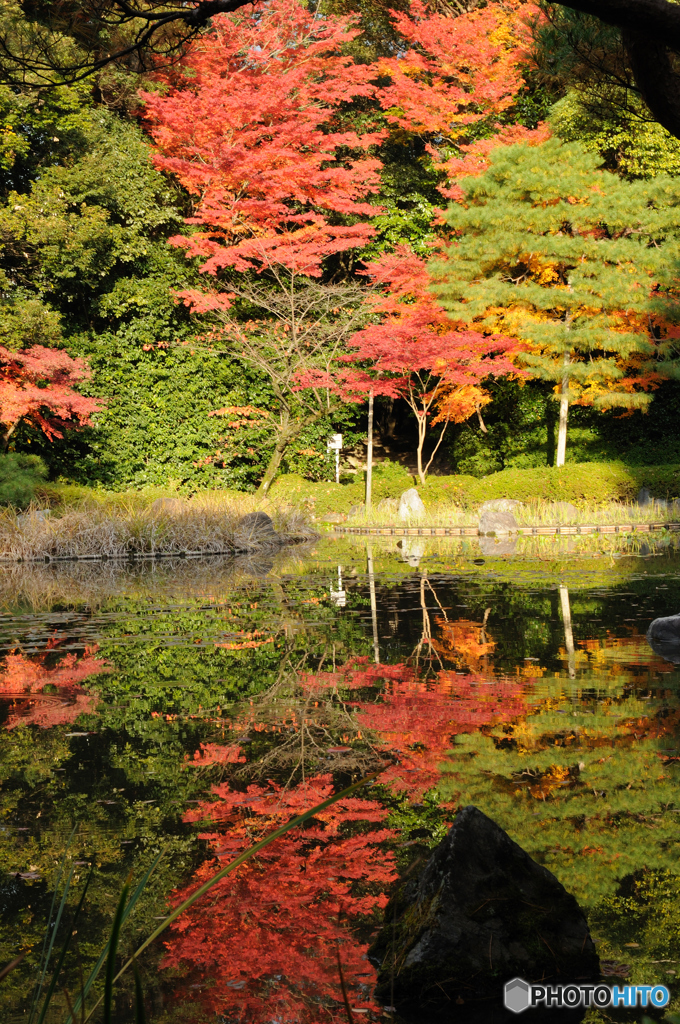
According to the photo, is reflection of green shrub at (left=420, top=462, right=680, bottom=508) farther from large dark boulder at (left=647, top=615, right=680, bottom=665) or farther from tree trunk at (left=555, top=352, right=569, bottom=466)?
large dark boulder at (left=647, top=615, right=680, bottom=665)

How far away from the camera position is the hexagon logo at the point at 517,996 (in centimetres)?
213

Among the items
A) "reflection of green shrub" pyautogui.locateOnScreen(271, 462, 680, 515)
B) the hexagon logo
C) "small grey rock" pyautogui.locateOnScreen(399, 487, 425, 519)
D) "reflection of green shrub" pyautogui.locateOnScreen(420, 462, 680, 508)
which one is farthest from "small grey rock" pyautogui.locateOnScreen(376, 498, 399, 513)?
the hexagon logo

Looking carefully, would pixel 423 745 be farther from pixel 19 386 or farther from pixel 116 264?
pixel 116 264

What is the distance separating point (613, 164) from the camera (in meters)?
21.3

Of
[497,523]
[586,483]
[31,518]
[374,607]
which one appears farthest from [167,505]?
[374,607]

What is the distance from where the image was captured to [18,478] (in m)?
15.5

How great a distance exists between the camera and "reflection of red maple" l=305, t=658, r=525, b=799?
3688mm

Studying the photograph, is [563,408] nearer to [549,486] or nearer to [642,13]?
[549,486]

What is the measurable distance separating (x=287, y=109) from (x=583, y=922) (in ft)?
64.1

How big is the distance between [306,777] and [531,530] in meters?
12.8

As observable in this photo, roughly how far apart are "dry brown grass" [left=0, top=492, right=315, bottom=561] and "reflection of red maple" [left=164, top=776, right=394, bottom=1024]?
36.6 ft

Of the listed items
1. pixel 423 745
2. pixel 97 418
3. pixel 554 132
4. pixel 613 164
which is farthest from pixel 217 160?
pixel 423 745

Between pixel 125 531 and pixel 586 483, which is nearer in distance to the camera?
pixel 125 531

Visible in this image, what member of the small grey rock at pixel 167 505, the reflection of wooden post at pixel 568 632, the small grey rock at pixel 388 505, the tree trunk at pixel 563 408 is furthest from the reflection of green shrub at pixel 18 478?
the tree trunk at pixel 563 408
